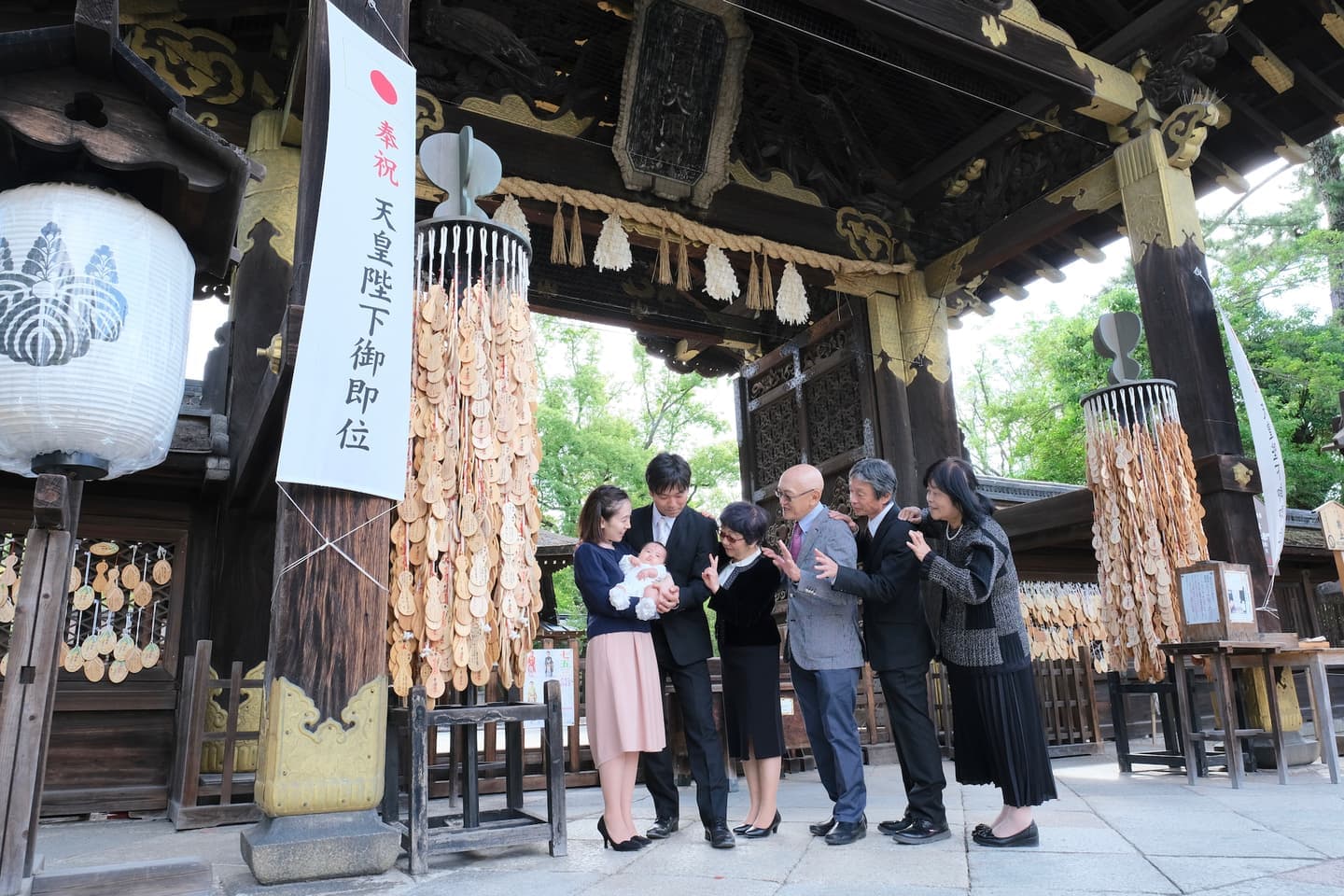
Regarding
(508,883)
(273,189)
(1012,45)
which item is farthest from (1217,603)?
(273,189)

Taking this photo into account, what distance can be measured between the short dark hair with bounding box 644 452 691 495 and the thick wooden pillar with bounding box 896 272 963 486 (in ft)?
14.9

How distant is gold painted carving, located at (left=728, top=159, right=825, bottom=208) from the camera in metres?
7.64

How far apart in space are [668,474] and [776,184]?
15.4 feet

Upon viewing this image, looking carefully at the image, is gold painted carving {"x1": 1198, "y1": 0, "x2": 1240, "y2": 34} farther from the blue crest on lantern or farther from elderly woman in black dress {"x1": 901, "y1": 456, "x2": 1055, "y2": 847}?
the blue crest on lantern

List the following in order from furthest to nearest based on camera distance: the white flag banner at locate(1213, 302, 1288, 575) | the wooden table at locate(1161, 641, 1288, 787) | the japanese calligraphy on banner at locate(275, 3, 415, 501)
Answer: the white flag banner at locate(1213, 302, 1288, 575), the wooden table at locate(1161, 641, 1288, 787), the japanese calligraphy on banner at locate(275, 3, 415, 501)

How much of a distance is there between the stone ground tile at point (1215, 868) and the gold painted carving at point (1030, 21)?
5.19 metres

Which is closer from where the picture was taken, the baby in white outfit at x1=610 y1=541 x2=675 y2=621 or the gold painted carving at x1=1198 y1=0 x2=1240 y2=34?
the baby in white outfit at x1=610 y1=541 x2=675 y2=621

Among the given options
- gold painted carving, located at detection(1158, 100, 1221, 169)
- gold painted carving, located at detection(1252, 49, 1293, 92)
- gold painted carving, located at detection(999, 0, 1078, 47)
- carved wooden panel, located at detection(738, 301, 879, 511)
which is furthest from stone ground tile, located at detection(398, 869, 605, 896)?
gold painted carving, located at detection(1252, 49, 1293, 92)

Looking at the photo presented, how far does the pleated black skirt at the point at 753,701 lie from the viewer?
3697 millimetres

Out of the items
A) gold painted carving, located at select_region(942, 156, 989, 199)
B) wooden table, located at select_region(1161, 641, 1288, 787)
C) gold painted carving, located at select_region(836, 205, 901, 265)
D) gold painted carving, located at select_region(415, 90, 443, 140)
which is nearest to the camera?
wooden table, located at select_region(1161, 641, 1288, 787)

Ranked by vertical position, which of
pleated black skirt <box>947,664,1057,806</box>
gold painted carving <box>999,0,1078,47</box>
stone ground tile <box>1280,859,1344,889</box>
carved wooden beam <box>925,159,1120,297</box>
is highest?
gold painted carving <box>999,0,1078,47</box>

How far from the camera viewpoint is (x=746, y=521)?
376 cm

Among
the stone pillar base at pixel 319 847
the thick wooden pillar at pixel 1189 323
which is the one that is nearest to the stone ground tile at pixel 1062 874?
the stone pillar base at pixel 319 847

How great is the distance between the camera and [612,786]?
345 centimetres
